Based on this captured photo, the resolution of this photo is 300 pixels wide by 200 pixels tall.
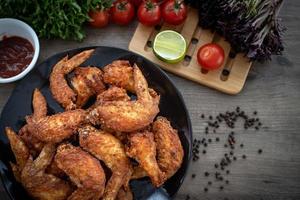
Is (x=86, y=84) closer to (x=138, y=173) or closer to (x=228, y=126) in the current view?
(x=138, y=173)

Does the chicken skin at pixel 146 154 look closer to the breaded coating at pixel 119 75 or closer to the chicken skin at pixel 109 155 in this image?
the chicken skin at pixel 109 155

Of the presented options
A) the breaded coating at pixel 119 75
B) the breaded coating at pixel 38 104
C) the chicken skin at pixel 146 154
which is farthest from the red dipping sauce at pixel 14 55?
the chicken skin at pixel 146 154

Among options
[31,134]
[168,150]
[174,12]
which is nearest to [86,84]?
[31,134]

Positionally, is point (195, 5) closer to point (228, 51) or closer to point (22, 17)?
point (228, 51)

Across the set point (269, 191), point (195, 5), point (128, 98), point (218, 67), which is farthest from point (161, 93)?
point (269, 191)

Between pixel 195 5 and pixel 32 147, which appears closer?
pixel 32 147

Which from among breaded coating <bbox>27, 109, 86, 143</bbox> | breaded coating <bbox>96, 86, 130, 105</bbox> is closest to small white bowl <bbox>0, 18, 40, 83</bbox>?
breaded coating <bbox>27, 109, 86, 143</bbox>
